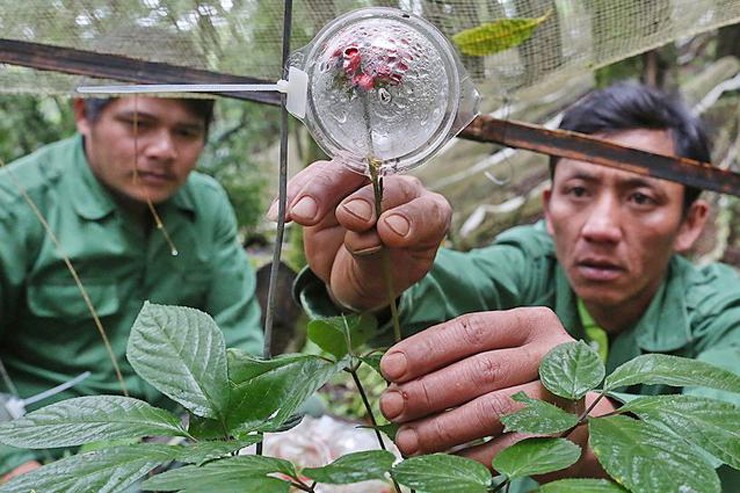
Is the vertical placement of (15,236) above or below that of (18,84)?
below

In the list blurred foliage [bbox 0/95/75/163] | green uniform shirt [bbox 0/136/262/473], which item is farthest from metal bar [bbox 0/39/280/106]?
blurred foliage [bbox 0/95/75/163]

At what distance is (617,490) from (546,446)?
5 cm

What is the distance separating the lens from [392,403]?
0.61m

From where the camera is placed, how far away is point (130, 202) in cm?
198

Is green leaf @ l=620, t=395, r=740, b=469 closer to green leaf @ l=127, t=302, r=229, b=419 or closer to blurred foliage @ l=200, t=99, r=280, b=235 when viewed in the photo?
green leaf @ l=127, t=302, r=229, b=419

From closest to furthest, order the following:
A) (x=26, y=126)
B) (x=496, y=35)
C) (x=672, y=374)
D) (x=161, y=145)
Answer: (x=672, y=374)
(x=496, y=35)
(x=161, y=145)
(x=26, y=126)

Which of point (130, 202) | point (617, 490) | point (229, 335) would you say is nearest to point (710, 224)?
point (229, 335)

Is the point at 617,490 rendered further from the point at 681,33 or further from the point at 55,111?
the point at 55,111

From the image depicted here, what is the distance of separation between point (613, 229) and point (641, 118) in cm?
26

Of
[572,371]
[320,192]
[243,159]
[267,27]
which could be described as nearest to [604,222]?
[267,27]

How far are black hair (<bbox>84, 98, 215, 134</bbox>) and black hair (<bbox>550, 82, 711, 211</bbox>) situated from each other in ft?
2.76

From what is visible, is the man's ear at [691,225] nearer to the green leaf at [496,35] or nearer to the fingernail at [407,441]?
the green leaf at [496,35]

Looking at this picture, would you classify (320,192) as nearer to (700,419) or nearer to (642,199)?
(700,419)

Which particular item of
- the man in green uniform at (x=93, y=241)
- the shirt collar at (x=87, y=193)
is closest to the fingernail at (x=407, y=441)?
the man in green uniform at (x=93, y=241)
